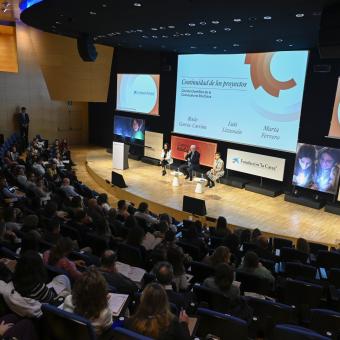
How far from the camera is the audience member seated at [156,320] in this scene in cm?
219

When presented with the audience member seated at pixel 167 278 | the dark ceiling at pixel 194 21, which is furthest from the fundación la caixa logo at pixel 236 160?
the audience member seated at pixel 167 278

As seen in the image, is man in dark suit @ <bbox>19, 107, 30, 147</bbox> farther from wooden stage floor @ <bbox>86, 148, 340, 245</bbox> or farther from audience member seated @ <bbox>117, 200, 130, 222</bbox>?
audience member seated @ <bbox>117, 200, 130, 222</bbox>

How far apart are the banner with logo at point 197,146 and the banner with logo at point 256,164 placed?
719 mm

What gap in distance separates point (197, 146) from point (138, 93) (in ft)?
12.4

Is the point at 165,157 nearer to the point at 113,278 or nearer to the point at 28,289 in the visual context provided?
the point at 113,278

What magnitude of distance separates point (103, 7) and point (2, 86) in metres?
10.0

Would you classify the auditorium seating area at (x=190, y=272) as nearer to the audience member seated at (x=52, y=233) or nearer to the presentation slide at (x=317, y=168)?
the audience member seated at (x=52, y=233)

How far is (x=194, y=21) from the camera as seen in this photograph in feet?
23.4

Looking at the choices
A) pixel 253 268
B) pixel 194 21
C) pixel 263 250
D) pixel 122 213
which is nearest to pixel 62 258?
pixel 253 268

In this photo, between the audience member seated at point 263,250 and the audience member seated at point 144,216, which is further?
the audience member seated at point 144,216

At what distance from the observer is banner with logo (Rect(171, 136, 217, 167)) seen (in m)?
12.0

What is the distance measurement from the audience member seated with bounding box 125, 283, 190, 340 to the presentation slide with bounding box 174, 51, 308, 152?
28.1 ft

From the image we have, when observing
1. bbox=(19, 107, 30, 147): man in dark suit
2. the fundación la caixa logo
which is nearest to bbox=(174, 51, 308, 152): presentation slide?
the fundación la caixa logo

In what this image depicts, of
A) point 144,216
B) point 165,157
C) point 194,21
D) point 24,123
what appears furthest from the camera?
point 24,123
